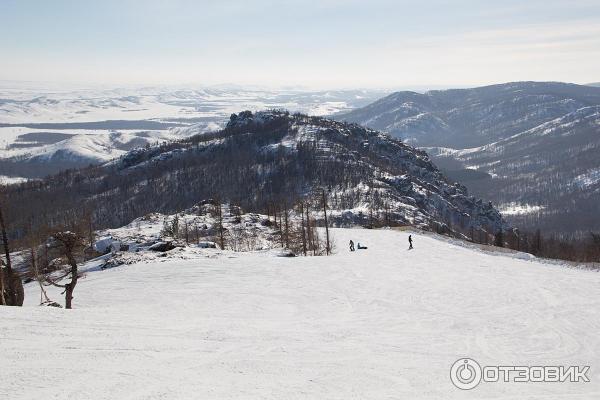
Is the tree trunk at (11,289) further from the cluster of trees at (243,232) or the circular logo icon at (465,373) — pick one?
the cluster of trees at (243,232)

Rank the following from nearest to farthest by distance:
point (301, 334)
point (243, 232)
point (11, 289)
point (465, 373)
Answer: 1. point (465, 373)
2. point (301, 334)
3. point (11, 289)
4. point (243, 232)

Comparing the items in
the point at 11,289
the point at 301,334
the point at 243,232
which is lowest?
the point at 243,232

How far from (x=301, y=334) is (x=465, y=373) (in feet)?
28.7

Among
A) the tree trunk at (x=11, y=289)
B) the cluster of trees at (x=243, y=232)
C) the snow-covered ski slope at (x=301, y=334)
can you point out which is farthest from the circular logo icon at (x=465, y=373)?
the cluster of trees at (x=243, y=232)

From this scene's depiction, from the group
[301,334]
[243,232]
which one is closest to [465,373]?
[301,334]

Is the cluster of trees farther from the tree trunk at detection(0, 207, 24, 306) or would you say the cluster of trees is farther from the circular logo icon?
the circular logo icon

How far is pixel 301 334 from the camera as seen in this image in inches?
964

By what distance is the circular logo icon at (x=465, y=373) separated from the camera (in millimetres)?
18781

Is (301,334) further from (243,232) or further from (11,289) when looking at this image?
(243,232)

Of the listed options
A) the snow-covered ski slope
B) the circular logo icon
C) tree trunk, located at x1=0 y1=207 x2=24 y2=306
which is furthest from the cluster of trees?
the circular logo icon

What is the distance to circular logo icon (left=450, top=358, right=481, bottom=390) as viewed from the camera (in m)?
18.8

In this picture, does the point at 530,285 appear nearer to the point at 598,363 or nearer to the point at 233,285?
the point at 598,363

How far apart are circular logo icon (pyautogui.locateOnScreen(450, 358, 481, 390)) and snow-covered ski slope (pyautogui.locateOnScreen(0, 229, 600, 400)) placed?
1.33 feet

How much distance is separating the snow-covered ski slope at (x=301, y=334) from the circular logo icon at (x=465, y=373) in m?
0.41
